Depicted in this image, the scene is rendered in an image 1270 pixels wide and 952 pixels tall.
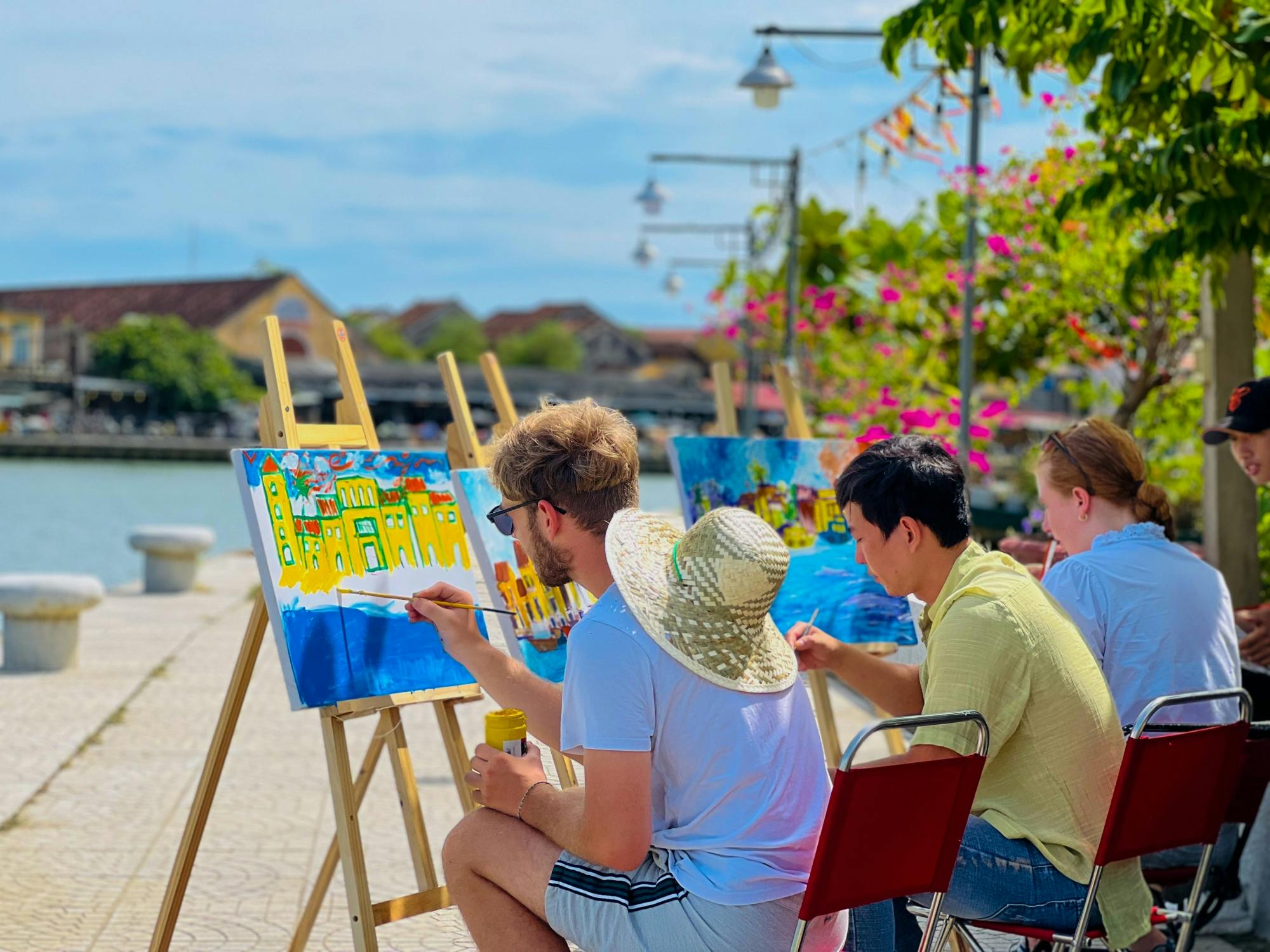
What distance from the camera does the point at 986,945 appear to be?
4.20 metres

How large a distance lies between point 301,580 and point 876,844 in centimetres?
156

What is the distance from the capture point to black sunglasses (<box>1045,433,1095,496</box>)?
3.48 metres

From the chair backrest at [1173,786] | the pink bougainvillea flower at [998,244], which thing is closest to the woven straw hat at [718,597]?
the chair backrest at [1173,786]

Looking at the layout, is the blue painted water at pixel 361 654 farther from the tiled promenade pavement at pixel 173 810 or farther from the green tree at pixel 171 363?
the green tree at pixel 171 363

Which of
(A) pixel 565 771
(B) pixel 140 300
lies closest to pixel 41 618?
(A) pixel 565 771

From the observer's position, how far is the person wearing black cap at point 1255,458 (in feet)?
13.5

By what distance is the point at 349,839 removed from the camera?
316 centimetres

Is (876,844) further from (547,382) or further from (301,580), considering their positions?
(547,382)

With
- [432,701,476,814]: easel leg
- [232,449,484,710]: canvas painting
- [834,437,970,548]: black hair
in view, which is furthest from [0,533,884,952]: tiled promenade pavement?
[834,437,970,548]: black hair

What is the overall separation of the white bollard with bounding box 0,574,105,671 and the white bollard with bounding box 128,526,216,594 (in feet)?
14.7

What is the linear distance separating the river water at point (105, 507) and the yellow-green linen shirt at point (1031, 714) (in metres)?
7.79

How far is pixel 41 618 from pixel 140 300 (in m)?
72.9

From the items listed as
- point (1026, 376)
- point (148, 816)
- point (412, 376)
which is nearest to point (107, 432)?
point (412, 376)

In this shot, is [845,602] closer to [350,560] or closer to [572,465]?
[350,560]
